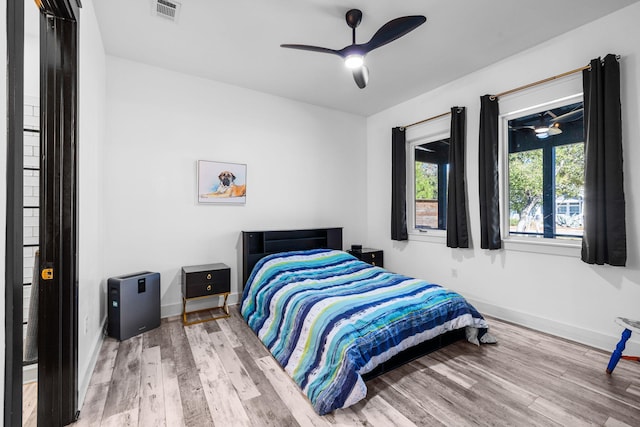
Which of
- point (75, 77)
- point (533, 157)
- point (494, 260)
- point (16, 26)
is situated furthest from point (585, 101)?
point (75, 77)

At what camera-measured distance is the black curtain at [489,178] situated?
3268 millimetres

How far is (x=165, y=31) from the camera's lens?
2.74 meters

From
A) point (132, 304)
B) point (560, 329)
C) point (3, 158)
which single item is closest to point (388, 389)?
point (560, 329)

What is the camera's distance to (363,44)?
243cm

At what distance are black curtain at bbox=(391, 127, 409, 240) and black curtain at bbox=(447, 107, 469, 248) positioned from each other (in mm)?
801

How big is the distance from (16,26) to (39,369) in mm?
1728

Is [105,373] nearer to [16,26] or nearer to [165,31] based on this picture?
[16,26]

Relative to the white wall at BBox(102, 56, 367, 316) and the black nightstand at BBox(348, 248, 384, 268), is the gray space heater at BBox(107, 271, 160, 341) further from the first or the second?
the black nightstand at BBox(348, 248, 384, 268)

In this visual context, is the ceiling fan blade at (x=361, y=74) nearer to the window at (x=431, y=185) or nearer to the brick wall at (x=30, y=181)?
the window at (x=431, y=185)

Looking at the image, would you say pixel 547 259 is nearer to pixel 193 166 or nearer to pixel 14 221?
pixel 14 221

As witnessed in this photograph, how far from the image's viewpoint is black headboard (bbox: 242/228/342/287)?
3721 mm

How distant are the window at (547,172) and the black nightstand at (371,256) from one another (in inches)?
70.6

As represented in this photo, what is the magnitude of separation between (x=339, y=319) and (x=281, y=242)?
6.56ft

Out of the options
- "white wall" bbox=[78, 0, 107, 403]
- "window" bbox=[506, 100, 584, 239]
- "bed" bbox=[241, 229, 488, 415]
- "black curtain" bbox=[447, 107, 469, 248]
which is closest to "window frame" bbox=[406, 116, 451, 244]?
"black curtain" bbox=[447, 107, 469, 248]
